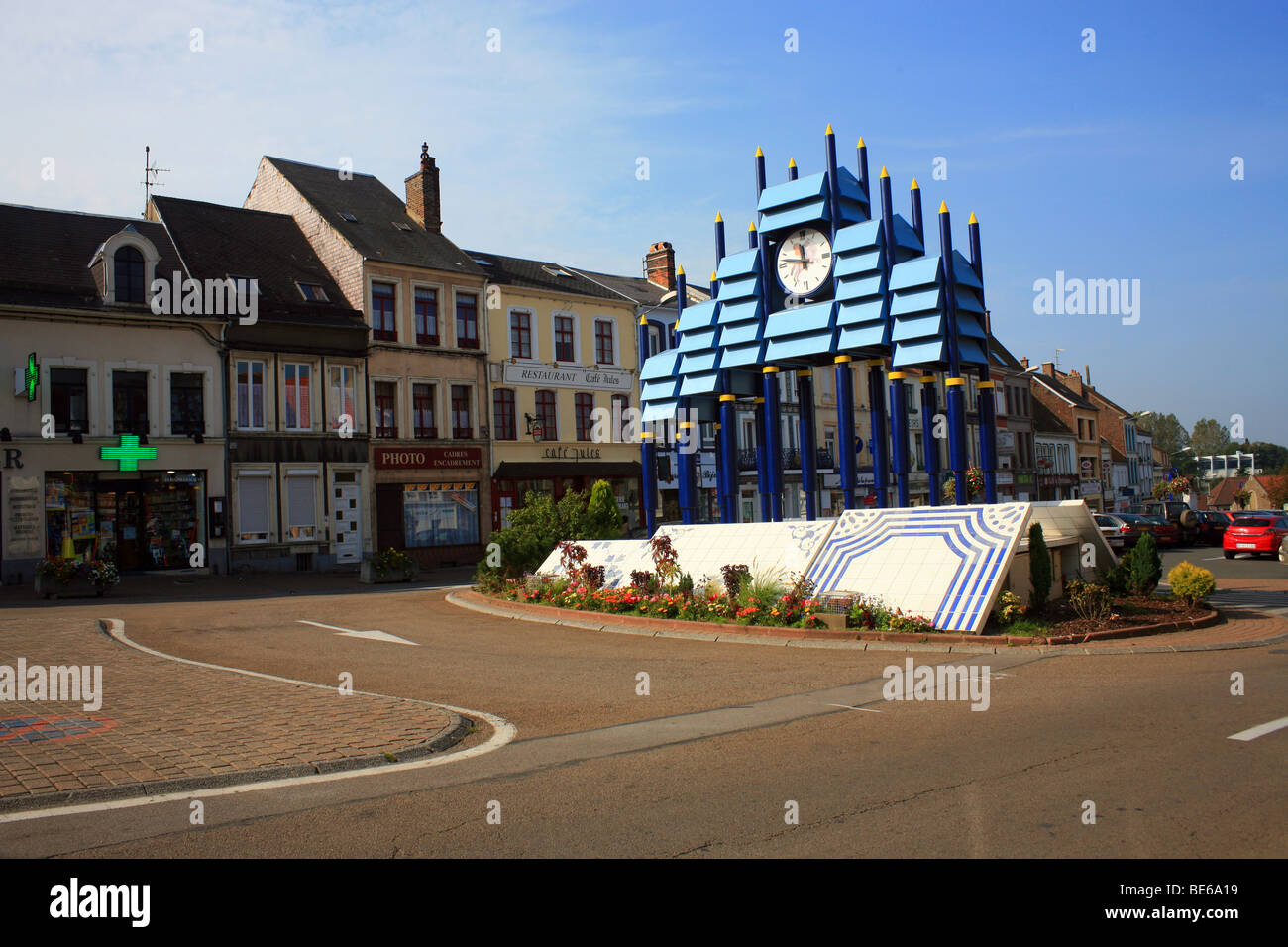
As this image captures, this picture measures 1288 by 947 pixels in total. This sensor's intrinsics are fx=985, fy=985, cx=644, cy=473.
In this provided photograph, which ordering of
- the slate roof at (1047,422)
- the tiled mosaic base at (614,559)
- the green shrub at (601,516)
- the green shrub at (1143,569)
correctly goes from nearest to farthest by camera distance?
the green shrub at (1143,569)
the tiled mosaic base at (614,559)
the green shrub at (601,516)
the slate roof at (1047,422)

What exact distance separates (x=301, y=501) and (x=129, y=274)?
823cm

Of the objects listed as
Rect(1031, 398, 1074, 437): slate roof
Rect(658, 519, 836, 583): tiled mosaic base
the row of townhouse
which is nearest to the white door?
the row of townhouse

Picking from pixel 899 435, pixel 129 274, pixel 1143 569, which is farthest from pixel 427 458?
pixel 1143 569

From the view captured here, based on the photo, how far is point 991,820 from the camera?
5.57m

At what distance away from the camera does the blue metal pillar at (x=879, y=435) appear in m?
18.3

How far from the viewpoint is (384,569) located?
86.5 feet

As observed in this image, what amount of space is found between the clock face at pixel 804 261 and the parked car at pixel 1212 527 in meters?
28.8

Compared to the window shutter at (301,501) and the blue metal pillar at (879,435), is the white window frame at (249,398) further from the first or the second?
the blue metal pillar at (879,435)

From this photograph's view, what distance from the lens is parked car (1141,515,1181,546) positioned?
36281 millimetres

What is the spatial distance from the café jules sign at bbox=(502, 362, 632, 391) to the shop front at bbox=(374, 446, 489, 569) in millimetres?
3381

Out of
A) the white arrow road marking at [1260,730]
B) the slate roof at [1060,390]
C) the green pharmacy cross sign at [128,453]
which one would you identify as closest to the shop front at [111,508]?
the green pharmacy cross sign at [128,453]

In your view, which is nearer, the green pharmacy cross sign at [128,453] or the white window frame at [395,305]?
the green pharmacy cross sign at [128,453]
